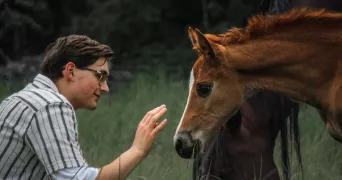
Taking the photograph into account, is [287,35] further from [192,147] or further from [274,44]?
[192,147]

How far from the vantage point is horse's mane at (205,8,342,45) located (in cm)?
489

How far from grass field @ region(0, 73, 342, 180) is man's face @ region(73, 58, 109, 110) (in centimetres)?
131

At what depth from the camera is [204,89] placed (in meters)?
4.94

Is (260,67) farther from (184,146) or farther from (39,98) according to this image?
(39,98)

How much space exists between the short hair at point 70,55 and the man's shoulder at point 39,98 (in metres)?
0.14

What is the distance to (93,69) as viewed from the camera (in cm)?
407

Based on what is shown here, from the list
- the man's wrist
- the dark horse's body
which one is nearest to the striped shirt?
the man's wrist

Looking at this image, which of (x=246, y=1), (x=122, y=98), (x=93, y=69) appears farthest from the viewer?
(x=246, y=1)

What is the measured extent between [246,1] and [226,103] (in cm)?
1056

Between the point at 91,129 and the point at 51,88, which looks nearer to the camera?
the point at 51,88

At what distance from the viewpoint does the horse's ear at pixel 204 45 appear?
480 centimetres

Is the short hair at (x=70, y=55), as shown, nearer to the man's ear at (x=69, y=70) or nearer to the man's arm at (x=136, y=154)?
the man's ear at (x=69, y=70)

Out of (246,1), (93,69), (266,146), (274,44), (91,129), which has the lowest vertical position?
(246,1)

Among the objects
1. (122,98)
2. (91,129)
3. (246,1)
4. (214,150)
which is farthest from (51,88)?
(246,1)
